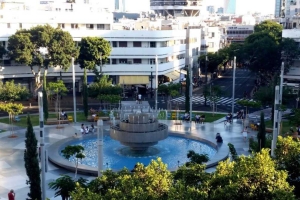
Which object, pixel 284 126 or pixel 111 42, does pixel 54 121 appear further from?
pixel 111 42

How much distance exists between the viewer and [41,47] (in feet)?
174

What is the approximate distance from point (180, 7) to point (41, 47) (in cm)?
6983

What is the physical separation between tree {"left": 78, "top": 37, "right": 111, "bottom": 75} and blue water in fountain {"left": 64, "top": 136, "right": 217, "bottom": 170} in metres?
23.1

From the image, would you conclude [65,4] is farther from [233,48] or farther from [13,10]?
[233,48]

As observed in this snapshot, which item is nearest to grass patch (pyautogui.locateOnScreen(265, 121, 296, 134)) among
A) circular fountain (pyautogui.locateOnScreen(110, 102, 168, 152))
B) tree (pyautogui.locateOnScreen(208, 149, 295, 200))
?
circular fountain (pyautogui.locateOnScreen(110, 102, 168, 152))

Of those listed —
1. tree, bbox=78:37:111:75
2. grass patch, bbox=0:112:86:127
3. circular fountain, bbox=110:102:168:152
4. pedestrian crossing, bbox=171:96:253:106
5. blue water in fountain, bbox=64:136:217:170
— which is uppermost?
tree, bbox=78:37:111:75

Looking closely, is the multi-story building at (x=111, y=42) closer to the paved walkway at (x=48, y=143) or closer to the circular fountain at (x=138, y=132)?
the paved walkway at (x=48, y=143)

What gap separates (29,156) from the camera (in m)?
19.7

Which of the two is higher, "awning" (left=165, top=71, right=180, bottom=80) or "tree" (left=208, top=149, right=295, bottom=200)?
"tree" (left=208, top=149, right=295, bottom=200)

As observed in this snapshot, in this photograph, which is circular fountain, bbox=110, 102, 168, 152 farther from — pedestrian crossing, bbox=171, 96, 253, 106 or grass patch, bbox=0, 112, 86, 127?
pedestrian crossing, bbox=171, 96, 253, 106

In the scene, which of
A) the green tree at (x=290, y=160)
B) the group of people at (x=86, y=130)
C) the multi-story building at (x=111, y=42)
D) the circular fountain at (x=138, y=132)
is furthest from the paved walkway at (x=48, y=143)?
the multi-story building at (x=111, y=42)

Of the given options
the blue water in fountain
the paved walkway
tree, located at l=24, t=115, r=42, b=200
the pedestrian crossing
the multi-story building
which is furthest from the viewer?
the multi-story building

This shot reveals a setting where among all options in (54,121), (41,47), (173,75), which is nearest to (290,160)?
(54,121)

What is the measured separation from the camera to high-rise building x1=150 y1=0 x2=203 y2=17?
378ft
